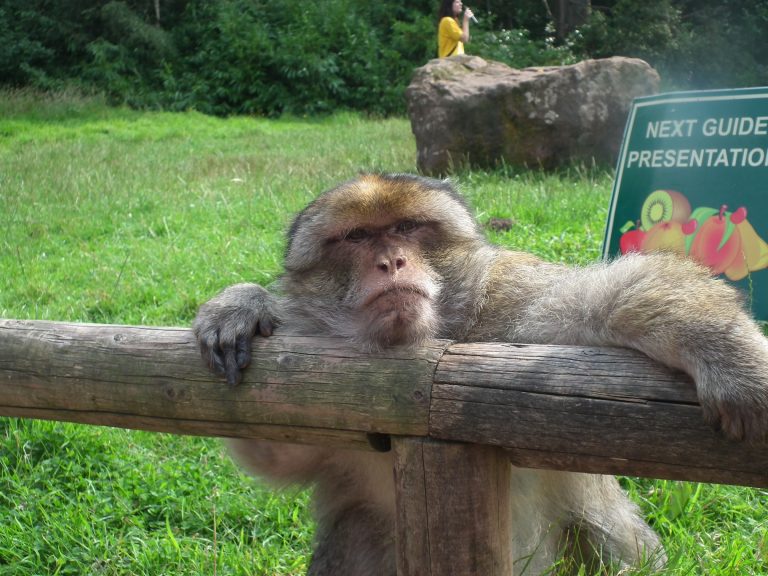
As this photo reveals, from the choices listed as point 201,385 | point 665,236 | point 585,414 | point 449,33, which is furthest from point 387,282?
point 449,33

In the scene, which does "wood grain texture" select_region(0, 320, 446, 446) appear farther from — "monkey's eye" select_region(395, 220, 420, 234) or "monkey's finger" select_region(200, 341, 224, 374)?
"monkey's eye" select_region(395, 220, 420, 234)

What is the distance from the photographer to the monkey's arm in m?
1.84

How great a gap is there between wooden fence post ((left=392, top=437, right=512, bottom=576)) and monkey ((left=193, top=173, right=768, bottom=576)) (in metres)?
0.35

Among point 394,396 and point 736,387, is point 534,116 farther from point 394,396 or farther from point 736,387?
point 736,387

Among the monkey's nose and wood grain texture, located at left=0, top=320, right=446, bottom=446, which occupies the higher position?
the monkey's nose

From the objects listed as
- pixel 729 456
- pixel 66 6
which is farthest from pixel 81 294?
pixel 66 6

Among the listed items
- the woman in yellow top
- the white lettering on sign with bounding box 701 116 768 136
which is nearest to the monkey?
the white lettering on sign with bounding box 701 116 768 136

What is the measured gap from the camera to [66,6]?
21578 millimetres

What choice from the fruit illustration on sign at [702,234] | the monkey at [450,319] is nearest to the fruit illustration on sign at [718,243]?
the fruit illustration on sign at [702,234]

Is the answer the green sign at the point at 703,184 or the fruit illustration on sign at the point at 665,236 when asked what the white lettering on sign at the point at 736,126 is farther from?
the fruit illustration on sign at the point at 665,236

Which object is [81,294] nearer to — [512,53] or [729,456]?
[729,456]

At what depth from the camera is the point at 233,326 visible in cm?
245

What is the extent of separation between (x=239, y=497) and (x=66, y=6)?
20780 mm

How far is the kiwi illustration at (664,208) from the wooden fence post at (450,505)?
7.69ft
